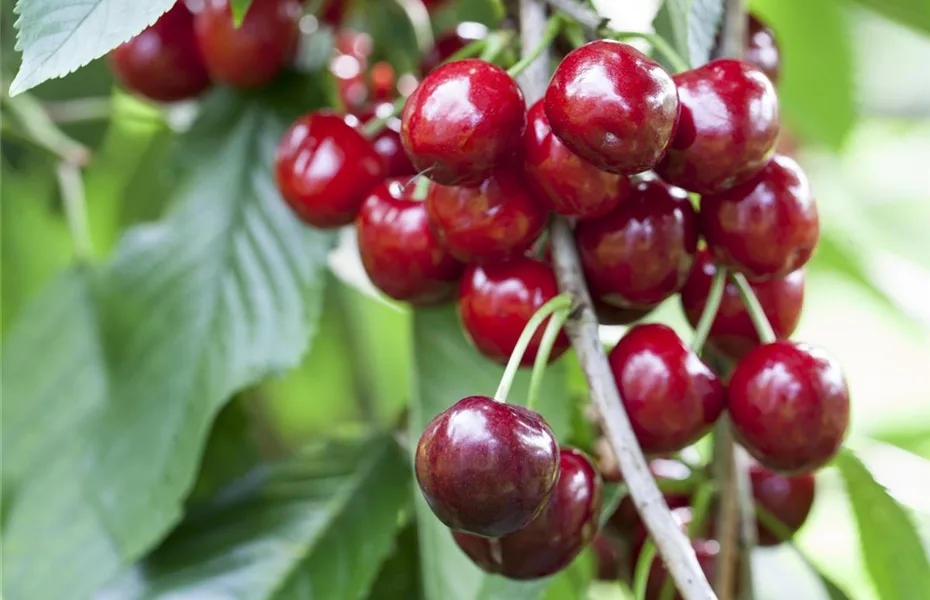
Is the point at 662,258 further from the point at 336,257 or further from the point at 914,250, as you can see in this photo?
the point at 914,250

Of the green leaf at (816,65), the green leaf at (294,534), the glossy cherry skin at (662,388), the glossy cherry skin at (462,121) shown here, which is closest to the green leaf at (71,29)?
the glossy cherry skin at (462,121)

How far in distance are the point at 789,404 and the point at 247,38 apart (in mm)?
371

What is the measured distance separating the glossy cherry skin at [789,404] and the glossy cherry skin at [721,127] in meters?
0.07

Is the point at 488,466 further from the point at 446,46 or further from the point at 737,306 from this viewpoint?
the point at 446,46

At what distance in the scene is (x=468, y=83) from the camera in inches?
13.2

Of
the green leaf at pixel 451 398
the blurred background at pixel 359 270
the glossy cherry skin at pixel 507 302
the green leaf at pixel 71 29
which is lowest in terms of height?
the blurred background at pixel 359 270

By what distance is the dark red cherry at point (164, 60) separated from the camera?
0.59 metres

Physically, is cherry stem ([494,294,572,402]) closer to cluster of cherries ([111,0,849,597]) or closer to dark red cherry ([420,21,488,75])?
cluster of cherries ([111,0,849,597])

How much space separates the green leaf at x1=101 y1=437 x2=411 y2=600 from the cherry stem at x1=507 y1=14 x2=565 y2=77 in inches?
12.1

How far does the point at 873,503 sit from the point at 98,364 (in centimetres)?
47

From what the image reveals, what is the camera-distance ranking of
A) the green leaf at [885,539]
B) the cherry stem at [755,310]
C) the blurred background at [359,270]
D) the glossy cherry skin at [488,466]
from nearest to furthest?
the glossy cherry skin at [488,466] → the cherry stem at [755,310] → the green leaf at [885,539] → the blurred background at [359,270]

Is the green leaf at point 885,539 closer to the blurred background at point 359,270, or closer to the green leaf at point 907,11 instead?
the blurred background at point 359,270

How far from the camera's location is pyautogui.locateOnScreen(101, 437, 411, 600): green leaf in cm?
55

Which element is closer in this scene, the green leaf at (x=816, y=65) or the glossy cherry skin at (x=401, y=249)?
the glossy cherry skin at (x=401, y=249)
